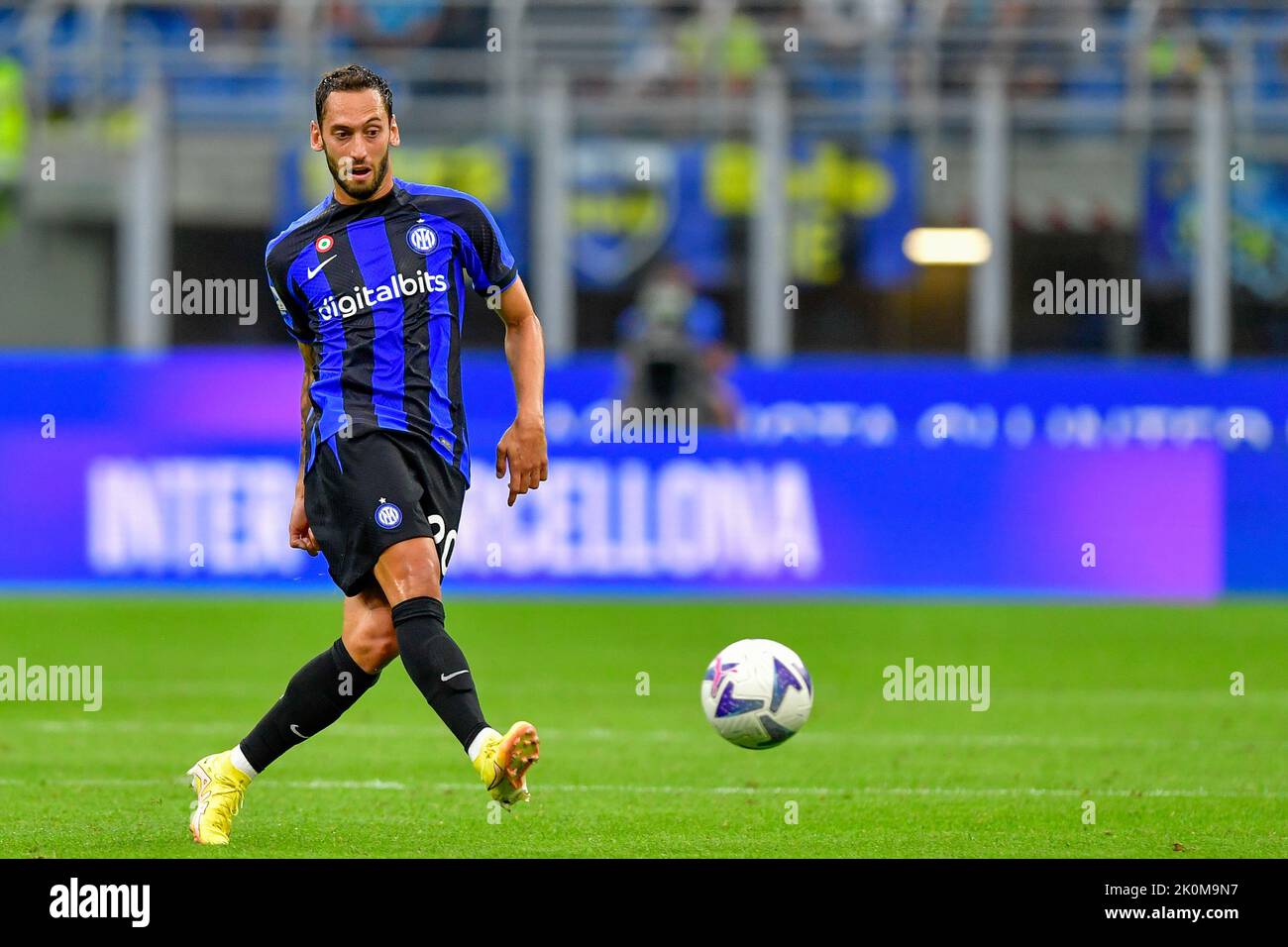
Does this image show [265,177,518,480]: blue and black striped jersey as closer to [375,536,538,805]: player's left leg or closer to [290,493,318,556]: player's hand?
[290,493,318,556]: player's hand

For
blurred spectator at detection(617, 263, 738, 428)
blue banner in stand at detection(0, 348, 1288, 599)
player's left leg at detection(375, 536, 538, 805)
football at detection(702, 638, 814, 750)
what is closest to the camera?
player's left leg at detection(375, 536, 538, 805)

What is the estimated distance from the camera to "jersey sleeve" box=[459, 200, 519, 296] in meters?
5.92

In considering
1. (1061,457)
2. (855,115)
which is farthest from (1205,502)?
(855,115)

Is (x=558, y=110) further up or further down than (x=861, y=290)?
further up

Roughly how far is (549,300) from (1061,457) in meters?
4.47

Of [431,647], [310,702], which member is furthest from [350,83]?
[310,702]

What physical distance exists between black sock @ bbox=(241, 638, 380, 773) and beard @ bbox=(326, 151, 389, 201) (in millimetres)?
1231

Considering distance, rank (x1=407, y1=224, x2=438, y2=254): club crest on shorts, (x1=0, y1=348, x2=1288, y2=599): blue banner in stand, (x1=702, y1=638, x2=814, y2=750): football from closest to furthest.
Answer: (x1=407, y1=224, x2=438, y2=254): club crest on shorts < (x1=702, y1=638, x2=814, y2=750): football < (x1=0, y1=348, x2=1288, y2=599): blue banner in stand

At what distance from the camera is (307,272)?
19.2 ft

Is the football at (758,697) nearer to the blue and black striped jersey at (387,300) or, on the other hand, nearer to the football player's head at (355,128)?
the blue and black striped jersey at (387,300)

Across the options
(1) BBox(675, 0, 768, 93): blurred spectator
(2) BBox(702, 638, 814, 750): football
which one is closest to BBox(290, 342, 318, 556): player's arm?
(2) BBox(702, 638, 814, 750): football

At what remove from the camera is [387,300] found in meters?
5.82
